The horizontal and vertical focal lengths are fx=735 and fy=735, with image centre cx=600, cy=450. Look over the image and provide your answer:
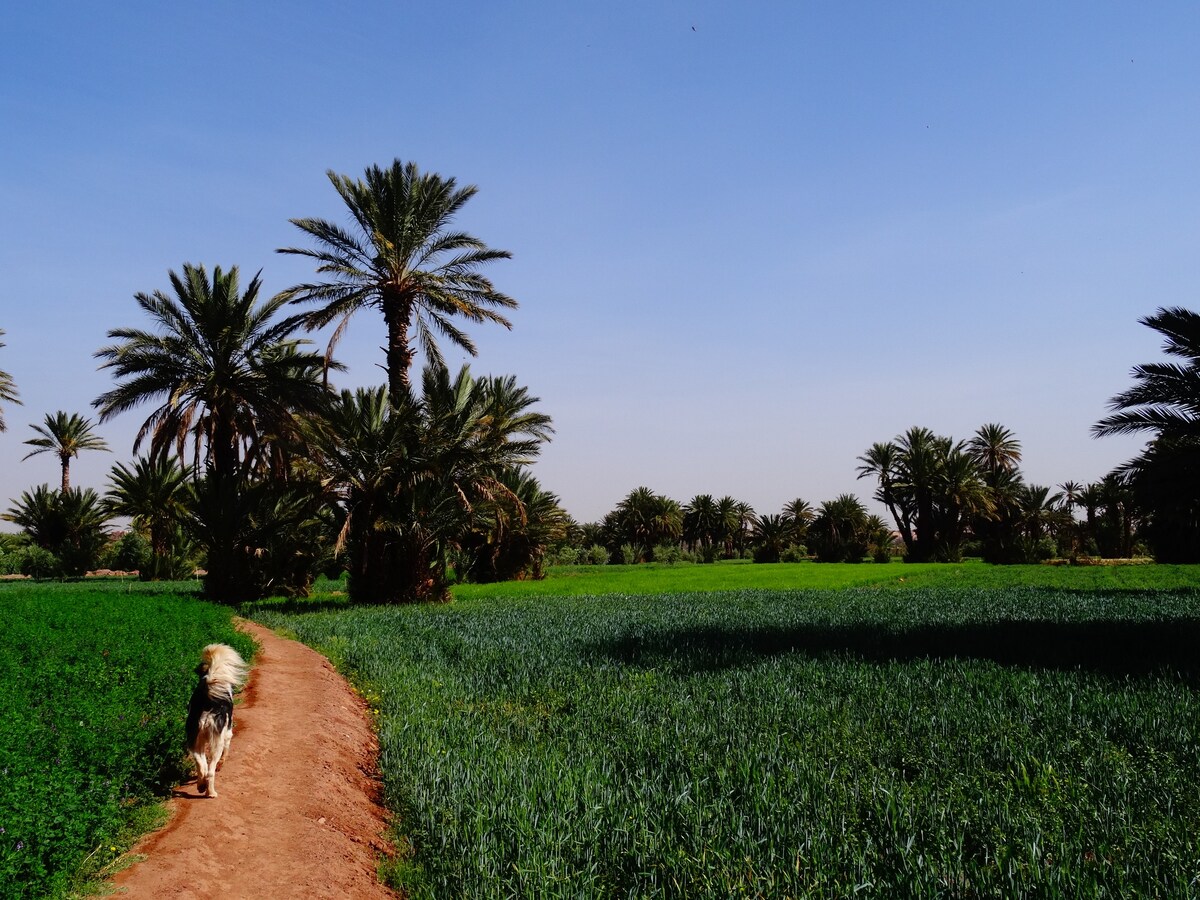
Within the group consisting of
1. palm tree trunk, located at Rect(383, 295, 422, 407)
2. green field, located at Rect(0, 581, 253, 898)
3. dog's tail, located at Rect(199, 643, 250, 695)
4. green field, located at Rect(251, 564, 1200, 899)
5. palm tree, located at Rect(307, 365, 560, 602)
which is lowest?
green field, located at Rect(251, 564, 1200, 899)

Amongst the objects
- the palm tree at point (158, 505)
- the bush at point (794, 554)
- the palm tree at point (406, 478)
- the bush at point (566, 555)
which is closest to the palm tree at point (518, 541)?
the palm tree at point (406, 478)

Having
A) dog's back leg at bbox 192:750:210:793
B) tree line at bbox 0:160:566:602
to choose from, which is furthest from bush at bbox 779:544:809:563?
dog's back leg at bbox 192:750:210:793

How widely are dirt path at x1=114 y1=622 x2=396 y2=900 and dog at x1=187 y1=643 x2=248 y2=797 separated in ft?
0.92

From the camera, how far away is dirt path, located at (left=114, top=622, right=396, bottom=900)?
5.00 metres

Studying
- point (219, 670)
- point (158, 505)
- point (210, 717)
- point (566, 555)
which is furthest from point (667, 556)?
point (210, 717)

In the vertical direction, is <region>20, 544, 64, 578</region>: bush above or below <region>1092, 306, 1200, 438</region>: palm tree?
below

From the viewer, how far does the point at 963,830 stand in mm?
5094

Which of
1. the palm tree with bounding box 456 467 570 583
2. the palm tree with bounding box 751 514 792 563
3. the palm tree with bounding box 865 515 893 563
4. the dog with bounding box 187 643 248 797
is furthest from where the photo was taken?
the palm tree with bounding box 751 514 792 563

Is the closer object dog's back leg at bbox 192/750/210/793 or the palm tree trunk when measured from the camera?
dog's back leg at bbox 192/750/210/793

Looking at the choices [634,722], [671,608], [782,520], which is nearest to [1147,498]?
[671,608]

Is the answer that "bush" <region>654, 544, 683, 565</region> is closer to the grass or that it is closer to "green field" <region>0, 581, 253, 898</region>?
the grass

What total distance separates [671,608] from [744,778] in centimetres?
1534

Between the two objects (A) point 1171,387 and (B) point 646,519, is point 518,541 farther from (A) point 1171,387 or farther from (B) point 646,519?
(B) point 646,519

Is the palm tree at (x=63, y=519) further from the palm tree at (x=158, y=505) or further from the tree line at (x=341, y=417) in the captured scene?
the tree line at (x=341, y=417)
